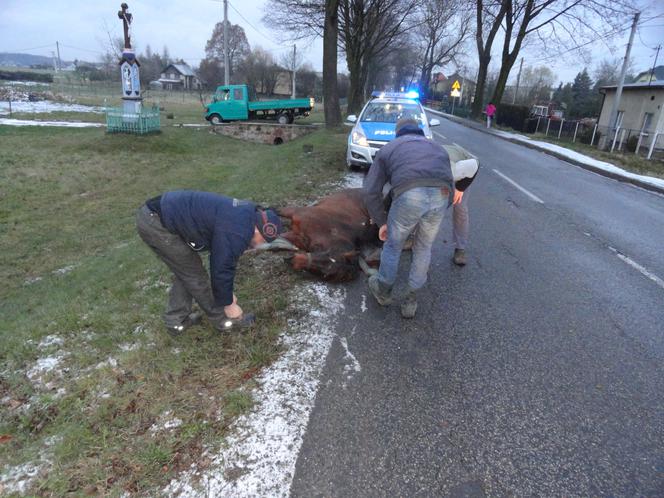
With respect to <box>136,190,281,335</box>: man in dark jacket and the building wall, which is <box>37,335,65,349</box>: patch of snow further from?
the building wall

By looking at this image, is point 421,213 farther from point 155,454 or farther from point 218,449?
point 155,454

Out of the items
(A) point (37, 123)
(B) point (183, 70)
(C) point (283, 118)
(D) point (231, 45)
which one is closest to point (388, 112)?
(C) point (283, 118)

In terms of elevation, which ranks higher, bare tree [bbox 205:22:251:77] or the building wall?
bare tree [bbox 205:22:251:77]

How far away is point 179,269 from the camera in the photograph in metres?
3.14

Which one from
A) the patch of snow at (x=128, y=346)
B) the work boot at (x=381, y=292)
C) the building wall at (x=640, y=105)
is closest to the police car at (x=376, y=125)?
the work boot at (x=381, y=292)

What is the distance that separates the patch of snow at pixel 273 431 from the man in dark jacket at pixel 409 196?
804mm

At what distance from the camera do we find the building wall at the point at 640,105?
23.4 metres

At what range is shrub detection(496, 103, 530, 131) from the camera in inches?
1180

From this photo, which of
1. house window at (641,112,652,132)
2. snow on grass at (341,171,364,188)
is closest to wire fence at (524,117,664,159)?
house window at (641,112,652,132)

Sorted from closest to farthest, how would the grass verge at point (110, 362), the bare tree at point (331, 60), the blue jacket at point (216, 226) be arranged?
the grass verge at point (110, 362) < the blue jacket at point (216, 226) < the bare tree at point (331, 60)

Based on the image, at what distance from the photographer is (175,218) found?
115 inches

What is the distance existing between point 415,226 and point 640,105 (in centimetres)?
2938

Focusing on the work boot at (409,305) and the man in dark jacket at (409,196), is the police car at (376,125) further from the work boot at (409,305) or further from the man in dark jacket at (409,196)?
the work boot at (409,305)

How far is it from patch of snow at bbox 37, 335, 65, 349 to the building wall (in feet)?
92.3
